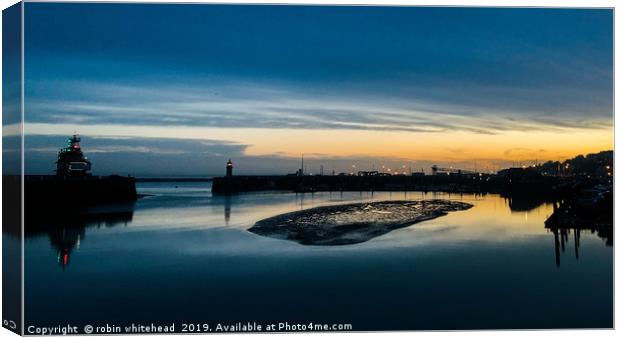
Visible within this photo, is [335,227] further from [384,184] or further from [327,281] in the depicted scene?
[384,184]

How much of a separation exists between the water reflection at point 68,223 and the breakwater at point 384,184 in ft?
72.8

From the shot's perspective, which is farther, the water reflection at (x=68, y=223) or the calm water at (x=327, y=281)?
the water reflection at (x=68, y=223)

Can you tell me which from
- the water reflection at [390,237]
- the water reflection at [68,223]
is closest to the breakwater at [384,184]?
the water reflection at [390,237]

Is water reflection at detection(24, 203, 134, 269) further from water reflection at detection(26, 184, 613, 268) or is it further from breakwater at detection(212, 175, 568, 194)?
breakwater at detection(212, 175, 568, 194)

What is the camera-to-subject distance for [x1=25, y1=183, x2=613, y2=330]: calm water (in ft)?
22.5

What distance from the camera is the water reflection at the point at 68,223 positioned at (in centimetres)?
1173

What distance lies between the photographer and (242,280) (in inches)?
338

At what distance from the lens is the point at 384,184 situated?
54.2m

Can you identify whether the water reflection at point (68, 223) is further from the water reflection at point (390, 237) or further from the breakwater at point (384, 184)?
the breakwater at point (384, 184)

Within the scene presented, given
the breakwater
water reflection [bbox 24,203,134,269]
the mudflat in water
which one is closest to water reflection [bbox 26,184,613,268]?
water reflection [bbox 24,203,134,269]

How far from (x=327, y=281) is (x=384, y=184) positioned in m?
46.3

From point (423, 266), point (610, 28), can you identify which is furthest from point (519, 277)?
point (610, 28)

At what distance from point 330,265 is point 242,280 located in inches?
60.6

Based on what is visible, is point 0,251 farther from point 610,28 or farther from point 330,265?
point 610,28
